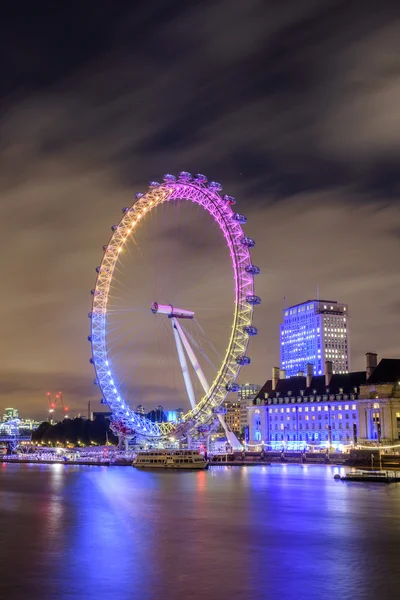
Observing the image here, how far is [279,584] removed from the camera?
25.0 metres

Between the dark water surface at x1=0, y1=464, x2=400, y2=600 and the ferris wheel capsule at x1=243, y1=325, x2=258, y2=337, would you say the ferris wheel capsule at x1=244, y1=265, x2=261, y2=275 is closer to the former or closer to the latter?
the ferris wheel capsule at x1=243, y1=325, x2=258, y2=337

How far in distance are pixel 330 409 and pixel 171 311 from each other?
52950mm

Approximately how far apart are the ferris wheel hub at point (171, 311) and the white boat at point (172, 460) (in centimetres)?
2523

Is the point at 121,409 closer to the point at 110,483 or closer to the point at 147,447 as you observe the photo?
the point at 147,447

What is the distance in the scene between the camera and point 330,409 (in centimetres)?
12494

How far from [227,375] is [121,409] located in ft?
59.8

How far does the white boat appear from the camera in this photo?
98.6m

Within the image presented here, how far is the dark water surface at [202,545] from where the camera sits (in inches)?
968

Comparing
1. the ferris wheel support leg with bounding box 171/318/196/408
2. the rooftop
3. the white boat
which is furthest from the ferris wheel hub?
the rooftop

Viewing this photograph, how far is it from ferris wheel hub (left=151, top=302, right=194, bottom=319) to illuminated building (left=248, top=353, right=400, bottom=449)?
116 ft

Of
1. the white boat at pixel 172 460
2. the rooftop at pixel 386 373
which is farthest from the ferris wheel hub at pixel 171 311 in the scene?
the rooftop at pixel 386 373

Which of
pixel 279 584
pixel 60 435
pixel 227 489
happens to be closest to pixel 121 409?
pixel 227 489

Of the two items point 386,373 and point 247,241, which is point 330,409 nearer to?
point 386,373

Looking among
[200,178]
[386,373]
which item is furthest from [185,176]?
[386,373]
